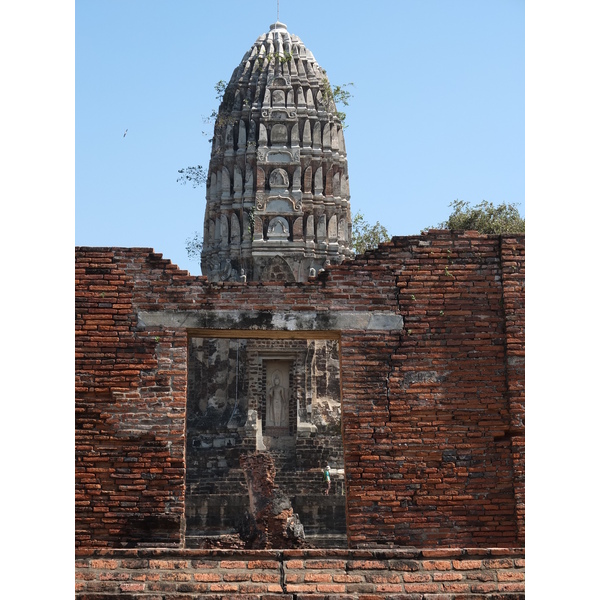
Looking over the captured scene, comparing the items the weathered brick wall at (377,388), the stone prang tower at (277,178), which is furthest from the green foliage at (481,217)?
the weathered brick wall at (377,388)

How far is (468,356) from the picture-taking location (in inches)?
437

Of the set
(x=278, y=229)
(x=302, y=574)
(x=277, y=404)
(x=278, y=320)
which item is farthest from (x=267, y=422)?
(x=302, y=574)

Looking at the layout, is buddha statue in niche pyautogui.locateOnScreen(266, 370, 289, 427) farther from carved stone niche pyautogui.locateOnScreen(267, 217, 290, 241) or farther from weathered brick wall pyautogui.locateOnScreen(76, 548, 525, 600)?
weathered brick wall pyautogui.locateOnScreen(76, 548, 525, 600)

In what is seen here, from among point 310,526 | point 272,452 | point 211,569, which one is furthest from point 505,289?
point 272,452

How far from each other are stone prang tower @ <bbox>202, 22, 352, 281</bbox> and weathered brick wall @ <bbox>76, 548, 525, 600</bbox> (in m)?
24.4

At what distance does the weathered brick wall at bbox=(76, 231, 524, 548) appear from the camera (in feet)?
35.1

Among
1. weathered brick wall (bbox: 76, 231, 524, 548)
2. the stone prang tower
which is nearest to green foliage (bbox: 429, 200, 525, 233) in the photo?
the stone prang tower

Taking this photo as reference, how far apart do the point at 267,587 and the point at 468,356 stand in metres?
3.89

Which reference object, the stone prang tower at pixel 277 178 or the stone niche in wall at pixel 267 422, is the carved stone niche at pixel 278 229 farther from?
the stone niche in wall at pixel 267 422

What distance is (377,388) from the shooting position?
432 inches

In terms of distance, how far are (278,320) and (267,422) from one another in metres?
18.7

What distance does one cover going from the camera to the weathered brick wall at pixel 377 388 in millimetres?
10703

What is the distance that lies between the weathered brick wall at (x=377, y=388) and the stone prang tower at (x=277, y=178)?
21.3 meters

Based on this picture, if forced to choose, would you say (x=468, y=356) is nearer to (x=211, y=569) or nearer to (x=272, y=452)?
(x=211, y=569)
